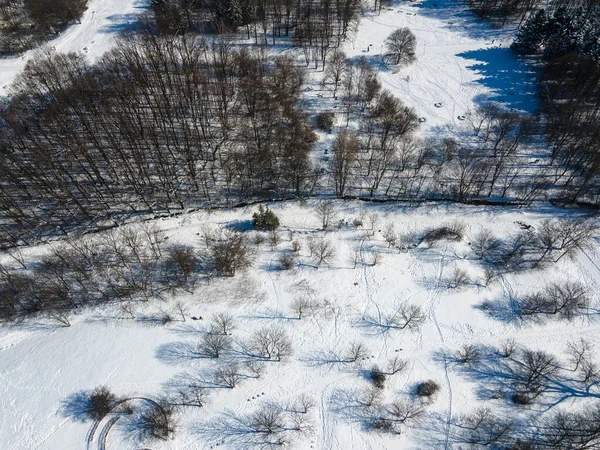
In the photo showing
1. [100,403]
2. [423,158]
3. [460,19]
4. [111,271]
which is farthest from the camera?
[460,19]

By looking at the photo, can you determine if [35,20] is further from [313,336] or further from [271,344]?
[313,336]

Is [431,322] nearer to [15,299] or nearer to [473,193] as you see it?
[473,193]

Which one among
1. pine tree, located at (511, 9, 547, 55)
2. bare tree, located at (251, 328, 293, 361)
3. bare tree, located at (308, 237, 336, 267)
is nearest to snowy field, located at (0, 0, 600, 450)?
bare tree, located at (251, 328, 293, 361)

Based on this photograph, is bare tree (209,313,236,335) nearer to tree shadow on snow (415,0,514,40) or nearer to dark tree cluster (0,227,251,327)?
dark tree cluster (0,227,251,327)

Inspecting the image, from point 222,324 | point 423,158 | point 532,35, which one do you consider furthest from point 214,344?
point 532,35

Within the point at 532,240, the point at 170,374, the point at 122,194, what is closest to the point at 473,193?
the point at 532,240
